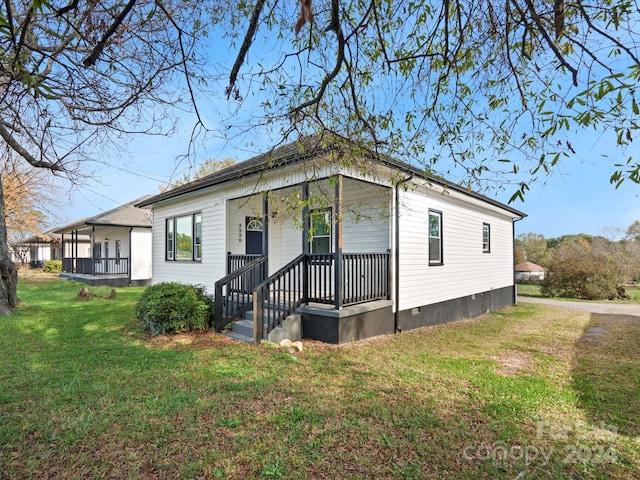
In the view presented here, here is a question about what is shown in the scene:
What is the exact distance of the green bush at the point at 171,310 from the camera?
6.96 m

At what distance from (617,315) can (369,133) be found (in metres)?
12.2

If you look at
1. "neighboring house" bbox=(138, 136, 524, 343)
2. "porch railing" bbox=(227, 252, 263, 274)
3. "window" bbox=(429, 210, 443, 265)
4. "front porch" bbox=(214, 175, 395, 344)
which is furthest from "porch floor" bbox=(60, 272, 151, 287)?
"window" bbox=(429, 210, 443, 265)

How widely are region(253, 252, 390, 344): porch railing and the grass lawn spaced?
2.10 ft

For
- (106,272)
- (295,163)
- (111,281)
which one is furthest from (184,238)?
(106,272)

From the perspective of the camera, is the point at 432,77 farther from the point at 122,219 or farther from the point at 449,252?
the point at 122,219

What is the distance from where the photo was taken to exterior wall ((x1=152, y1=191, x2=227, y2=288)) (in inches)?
370

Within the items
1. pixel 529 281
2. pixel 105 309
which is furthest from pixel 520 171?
pixel 529 281

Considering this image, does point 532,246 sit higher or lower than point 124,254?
higher

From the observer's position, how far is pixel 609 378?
189 inches

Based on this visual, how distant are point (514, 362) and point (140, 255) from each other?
1814 centimetres

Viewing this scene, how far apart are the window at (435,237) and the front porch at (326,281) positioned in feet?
6.38

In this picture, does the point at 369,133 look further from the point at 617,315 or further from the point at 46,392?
the point at 617,315

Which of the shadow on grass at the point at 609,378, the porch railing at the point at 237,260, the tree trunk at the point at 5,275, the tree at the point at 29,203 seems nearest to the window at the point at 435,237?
the shadow on grass at the point at 609,378

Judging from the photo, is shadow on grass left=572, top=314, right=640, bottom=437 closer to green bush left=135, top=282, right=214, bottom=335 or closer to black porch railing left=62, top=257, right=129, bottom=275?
green bush left=135, top=282, right=214, bottom=335
